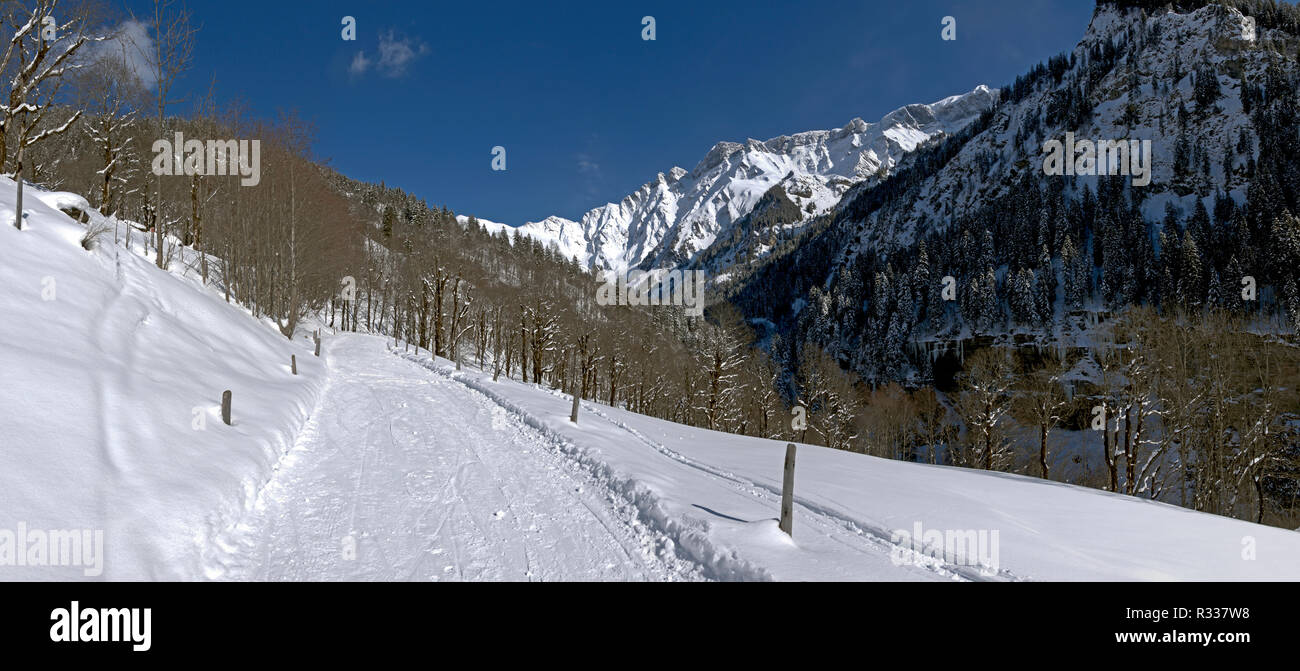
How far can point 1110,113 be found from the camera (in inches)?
5640

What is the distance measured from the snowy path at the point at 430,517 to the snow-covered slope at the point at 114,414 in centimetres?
62

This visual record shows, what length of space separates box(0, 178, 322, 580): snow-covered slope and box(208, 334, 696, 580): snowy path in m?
0.62

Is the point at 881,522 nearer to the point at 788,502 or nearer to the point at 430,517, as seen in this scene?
the point at 788,502

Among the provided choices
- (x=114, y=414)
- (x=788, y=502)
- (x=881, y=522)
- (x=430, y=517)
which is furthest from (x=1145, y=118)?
(x=114, y=414)

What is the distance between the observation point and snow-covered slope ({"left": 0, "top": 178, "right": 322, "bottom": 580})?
16.9 ft

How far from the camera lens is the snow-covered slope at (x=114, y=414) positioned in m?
5.14

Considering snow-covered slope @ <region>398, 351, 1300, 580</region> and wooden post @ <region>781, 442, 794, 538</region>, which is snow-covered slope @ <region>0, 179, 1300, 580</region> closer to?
snow-covered slope @ <region>398, 351, 1300, 580</region>

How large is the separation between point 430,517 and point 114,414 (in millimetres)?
4768

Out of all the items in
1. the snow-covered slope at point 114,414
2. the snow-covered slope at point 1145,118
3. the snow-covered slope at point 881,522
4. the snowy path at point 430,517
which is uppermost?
the snow-covered slope at point 1145,118

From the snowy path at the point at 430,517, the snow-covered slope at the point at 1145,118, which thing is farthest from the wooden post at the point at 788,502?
the snow-covered slope at the point at 1145,118

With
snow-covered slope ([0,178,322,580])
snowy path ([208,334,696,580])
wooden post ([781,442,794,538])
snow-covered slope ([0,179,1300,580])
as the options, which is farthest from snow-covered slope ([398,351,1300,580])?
snow-covered slope ([0,178,322,580])

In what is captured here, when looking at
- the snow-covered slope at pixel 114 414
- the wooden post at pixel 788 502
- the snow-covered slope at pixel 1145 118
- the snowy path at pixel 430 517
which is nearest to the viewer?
the snow-covered slope at pixel 114 414

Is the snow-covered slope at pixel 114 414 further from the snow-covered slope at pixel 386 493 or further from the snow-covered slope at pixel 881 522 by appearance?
the snow-covered slope at pixel 881 522

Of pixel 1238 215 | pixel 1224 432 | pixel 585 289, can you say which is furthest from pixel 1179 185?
pixel 585 289
